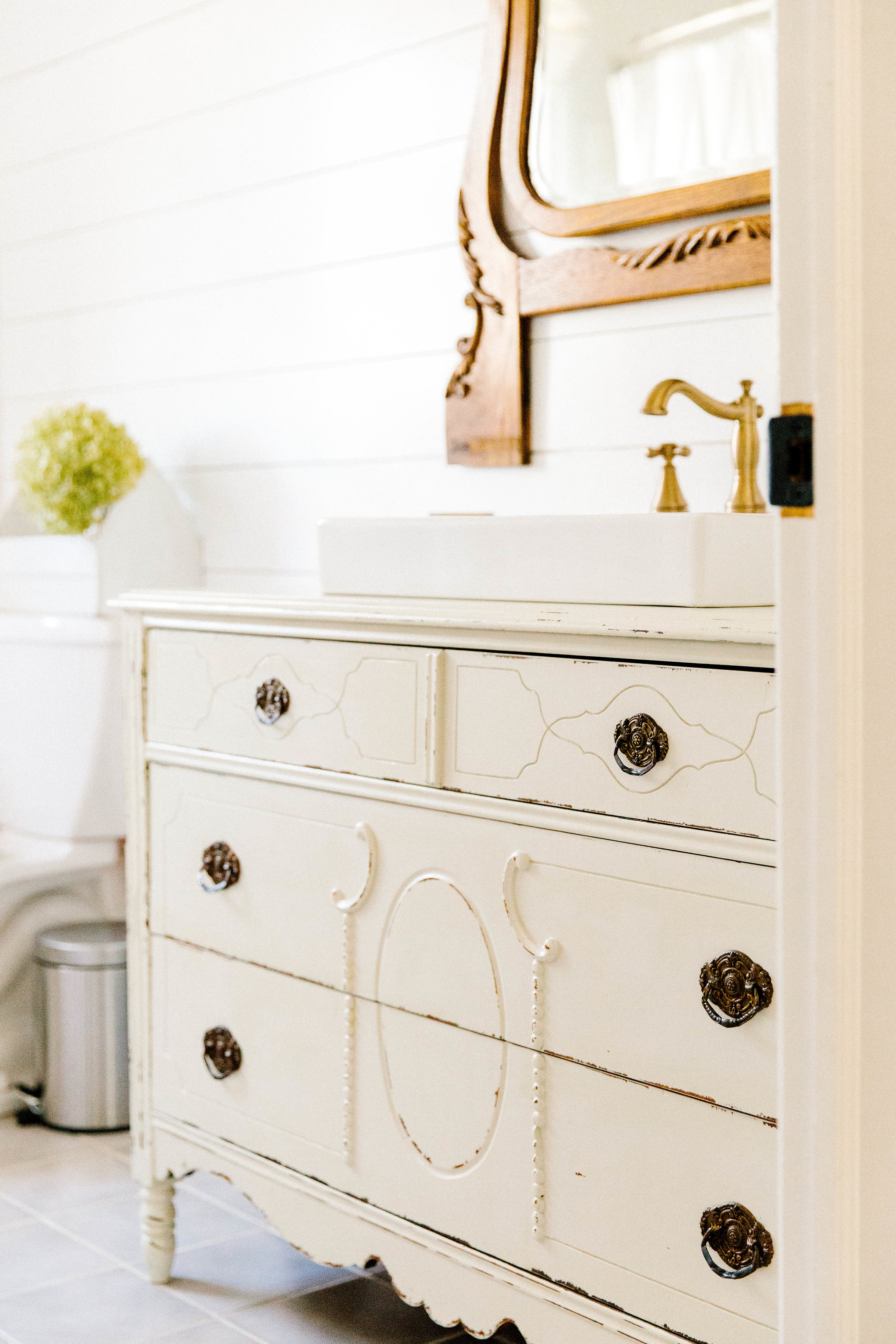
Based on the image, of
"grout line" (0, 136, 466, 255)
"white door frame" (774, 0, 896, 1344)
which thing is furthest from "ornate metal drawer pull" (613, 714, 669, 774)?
"grout line" (0, 136, 466, 255)

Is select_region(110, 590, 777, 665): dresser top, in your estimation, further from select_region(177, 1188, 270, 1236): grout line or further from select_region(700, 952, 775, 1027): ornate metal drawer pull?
select_region(177, 1188, 270, 1236): grout line

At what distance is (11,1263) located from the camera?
1.87m

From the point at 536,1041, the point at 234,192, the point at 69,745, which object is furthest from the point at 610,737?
the point at 234,192

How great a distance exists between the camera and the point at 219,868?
5.41 feet

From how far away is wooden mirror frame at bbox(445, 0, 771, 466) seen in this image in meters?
1.64

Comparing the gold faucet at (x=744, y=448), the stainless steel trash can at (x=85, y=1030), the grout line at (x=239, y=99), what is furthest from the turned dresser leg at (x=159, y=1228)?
the grout line at (x=239, y=99)

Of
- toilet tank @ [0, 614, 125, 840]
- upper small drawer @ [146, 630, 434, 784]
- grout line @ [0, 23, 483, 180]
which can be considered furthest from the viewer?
toilet tank @ [0, 614, 125, 840]

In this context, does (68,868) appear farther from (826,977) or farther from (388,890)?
(826,977)

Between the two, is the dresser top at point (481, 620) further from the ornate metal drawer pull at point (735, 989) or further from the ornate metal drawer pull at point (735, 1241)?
the ornate metal drawer pull at point (735, 1241)

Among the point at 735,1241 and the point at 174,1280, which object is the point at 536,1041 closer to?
the point at 735,1241

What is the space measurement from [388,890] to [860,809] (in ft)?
2.36

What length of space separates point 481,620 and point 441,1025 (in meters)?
0.41

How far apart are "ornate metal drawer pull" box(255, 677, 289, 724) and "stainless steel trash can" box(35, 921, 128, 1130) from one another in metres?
0.88

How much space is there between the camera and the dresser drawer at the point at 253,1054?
153 centimetres
